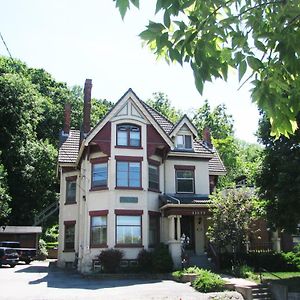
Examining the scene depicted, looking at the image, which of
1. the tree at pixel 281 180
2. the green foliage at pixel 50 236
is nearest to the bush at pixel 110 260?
the tree at pixel 281 180

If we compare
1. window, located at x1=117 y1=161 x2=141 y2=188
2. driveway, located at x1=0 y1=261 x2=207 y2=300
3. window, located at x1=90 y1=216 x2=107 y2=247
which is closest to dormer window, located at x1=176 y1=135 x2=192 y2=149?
window, located at x1=117 y1=161 x2=141 y2=188

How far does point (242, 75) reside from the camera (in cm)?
380

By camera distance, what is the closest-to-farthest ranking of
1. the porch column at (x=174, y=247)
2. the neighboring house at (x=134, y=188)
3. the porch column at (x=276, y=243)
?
1. the porch column at (x=174, y=247)
2. the neighboring house at (x=134, y=188)
3. the porch column at (x=276, y=243)

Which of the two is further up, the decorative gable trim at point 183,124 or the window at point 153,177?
the decorative gable trim at point 183,124

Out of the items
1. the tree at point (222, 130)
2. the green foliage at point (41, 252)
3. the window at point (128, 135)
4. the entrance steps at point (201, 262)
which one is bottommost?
the entrance steps at point (201, 262)

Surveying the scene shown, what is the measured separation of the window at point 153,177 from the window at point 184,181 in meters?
2.17

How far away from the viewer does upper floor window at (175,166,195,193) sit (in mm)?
33906

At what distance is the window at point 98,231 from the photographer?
29719 millimetres

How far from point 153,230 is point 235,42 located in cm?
2809

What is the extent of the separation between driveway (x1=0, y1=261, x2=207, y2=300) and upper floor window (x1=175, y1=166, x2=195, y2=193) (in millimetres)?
9680

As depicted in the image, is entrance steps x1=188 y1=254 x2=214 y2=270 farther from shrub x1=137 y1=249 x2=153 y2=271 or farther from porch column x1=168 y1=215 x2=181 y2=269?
shrub x1=137 y1=249 x2=153 y2=271

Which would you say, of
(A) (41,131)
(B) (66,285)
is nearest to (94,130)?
(B) (66,285)

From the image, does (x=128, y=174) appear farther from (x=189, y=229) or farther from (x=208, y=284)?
(x=208, y=284)

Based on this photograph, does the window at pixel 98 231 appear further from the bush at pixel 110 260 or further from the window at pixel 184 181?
the window at pixel 184 181
